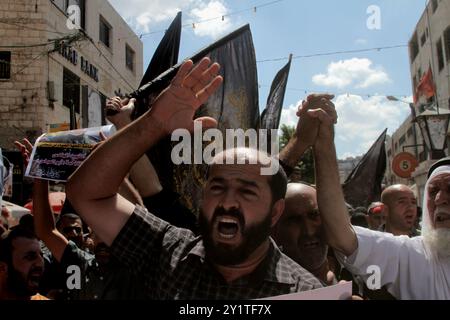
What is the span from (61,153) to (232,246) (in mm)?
1686

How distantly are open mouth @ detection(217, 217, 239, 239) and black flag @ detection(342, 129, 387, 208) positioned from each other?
4.25 metres

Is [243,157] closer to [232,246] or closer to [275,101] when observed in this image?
[232,246]

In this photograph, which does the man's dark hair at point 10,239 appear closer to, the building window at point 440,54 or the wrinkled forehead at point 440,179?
the wrinkled forehead at point 440,179

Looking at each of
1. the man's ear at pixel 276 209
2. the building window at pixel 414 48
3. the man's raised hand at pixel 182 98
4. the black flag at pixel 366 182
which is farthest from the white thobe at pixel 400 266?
the building window at pixel 414 48

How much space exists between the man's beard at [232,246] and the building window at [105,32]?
15861 mm

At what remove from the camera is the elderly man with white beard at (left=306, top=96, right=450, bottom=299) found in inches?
78.5

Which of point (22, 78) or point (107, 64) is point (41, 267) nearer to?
point (22, 78)

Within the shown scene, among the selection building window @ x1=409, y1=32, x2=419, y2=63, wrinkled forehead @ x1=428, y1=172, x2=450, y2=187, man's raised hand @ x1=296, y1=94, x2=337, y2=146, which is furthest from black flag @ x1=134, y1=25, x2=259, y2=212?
building window @ x1=409, y1=32, x2=419, y2=63

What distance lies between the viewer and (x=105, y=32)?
1692cm

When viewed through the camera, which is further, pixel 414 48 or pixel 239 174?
pixel 414 48

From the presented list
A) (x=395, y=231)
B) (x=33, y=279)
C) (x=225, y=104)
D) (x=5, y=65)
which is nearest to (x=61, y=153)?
(x=33, y=279)

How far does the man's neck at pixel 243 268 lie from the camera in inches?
70.9

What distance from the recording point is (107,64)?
54.4ft
